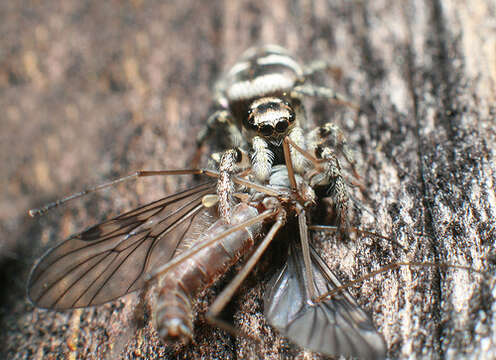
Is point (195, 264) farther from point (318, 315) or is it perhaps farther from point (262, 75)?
point (262, 75)

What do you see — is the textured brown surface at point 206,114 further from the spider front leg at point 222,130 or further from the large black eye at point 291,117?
the large black eye at point 291,117

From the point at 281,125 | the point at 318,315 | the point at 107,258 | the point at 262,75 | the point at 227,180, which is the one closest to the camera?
the point at 318,315

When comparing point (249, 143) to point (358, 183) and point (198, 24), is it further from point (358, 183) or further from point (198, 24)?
point (198, 24)

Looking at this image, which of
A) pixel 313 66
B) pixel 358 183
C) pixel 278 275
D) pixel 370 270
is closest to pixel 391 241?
pixel 370 270

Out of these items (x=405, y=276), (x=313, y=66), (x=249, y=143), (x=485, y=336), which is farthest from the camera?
(x=313, y=66)

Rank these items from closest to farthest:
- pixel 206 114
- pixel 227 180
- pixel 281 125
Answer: pixel 227 180
pixel 281 125
pixel 206 114

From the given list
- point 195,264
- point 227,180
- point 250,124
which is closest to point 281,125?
point 250,124

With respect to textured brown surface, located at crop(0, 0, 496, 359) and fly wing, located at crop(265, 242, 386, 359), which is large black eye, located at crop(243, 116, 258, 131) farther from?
fly wing, located at crop(265, 242, 386, 359)
